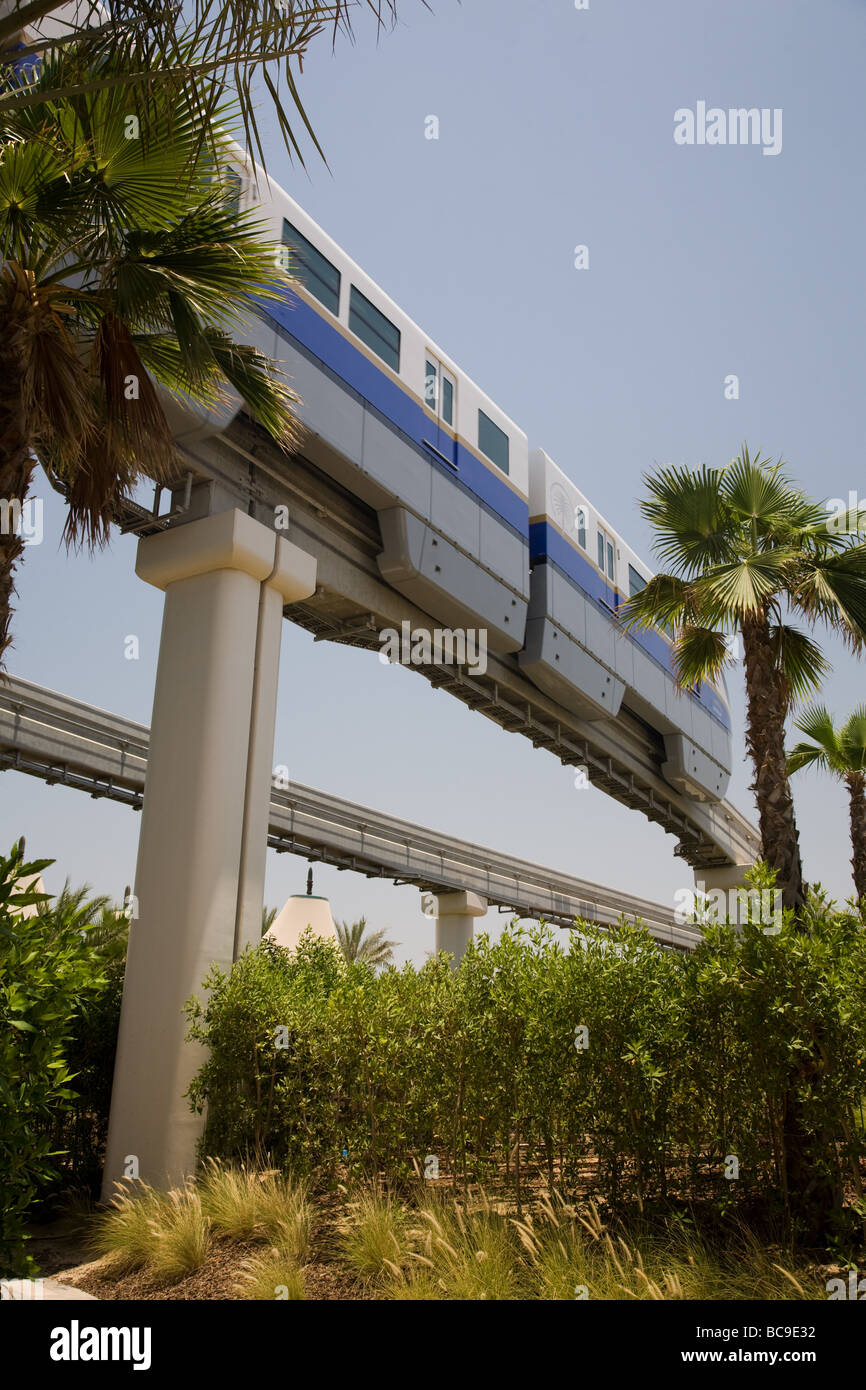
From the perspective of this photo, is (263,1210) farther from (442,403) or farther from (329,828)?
(329,828)

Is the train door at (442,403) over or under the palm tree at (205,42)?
over

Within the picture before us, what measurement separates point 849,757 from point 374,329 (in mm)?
13300

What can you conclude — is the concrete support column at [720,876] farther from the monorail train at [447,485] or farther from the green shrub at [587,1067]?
the green shrub at [587,1067]

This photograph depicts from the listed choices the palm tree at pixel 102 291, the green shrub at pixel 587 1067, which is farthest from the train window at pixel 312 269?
the green shrub at pixel 587 1067

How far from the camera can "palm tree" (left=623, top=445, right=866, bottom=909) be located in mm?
10414

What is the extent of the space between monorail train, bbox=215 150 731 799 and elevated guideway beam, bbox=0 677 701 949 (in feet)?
16.1

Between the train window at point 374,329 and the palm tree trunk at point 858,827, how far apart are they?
1257 centimetres

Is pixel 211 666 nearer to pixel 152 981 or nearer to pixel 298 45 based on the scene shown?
pixel 152 981

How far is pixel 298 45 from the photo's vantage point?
3.92 metres

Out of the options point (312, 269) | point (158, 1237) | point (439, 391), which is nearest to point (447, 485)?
point (439, 391)

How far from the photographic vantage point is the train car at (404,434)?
11898 millimetres

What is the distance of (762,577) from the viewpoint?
10742mm

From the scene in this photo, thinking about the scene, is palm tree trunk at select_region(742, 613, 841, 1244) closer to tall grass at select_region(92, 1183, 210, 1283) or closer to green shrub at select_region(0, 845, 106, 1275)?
tall grass at select_region(92, 1183, 210, 1283)
